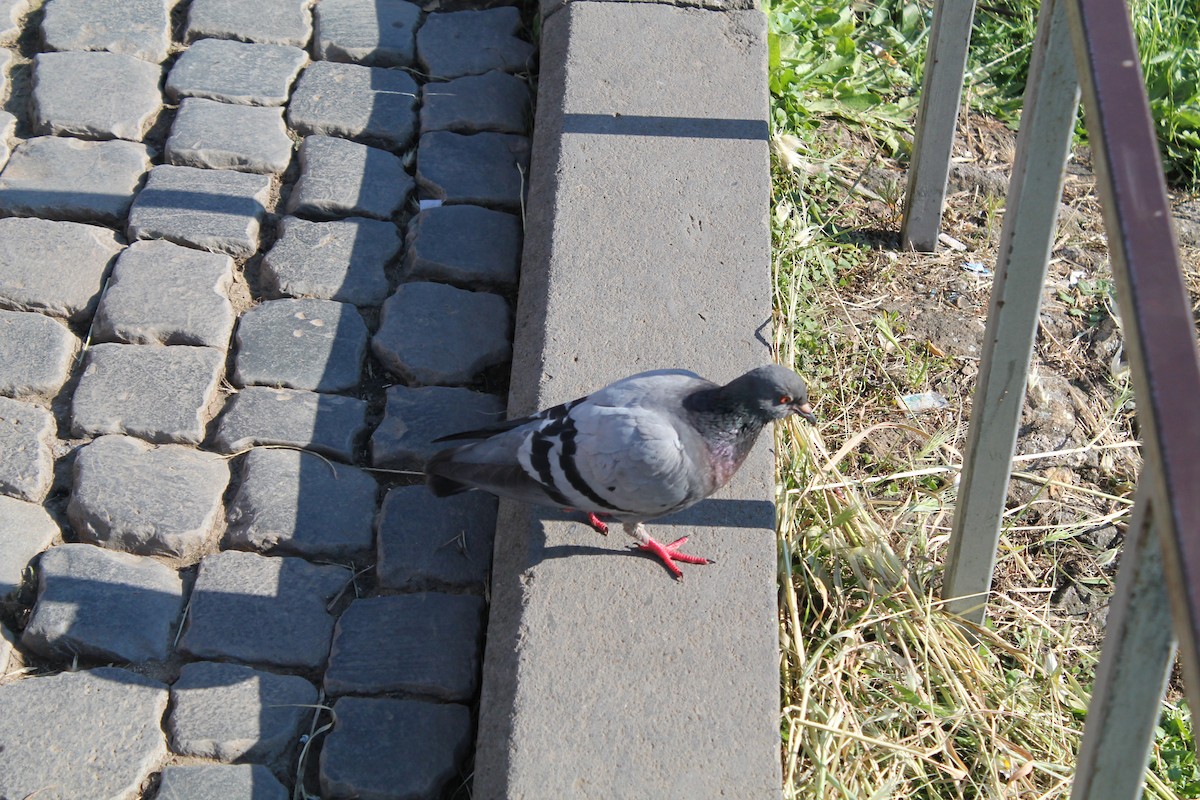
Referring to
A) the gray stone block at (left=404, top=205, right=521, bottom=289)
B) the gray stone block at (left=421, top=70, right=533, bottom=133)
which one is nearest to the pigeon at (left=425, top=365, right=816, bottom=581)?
the gray stone block at (left=404, top=205, right=521, bottom=289)

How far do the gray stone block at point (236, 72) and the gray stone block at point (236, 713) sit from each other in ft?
7.06

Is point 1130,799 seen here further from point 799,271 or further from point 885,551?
point 799,271

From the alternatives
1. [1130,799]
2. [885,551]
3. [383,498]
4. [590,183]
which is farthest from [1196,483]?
[590,183]

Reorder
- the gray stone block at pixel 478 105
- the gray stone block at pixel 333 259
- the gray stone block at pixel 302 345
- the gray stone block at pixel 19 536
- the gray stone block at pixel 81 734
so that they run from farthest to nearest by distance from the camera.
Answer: the gray stone block at pixel 478 105, the gray stone block at pixel 333 259, the gray stone block at pixel 302 345, the gray stone block at pixel 19 536, the gray stone block at pixel 81 734

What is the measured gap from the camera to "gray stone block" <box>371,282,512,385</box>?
3162mm

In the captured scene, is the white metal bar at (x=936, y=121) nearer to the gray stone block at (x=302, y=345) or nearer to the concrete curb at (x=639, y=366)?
the concrete curb at (x=639, y=366)

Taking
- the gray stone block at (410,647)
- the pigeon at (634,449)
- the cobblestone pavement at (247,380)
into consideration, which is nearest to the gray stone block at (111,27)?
the cobblestone pavement at (247,380)

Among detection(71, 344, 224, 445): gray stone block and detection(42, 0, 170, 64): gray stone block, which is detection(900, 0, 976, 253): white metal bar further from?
detection(42, 0, 170, 64): gray stone block

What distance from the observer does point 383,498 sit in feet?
9.43

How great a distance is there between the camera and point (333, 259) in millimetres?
3404

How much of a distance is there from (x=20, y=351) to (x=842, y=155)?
2.86m

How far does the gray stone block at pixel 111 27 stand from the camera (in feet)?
12.8

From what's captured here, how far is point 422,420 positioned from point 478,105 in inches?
58.1

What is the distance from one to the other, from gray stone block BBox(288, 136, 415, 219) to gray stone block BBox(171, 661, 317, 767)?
5.31 ft
